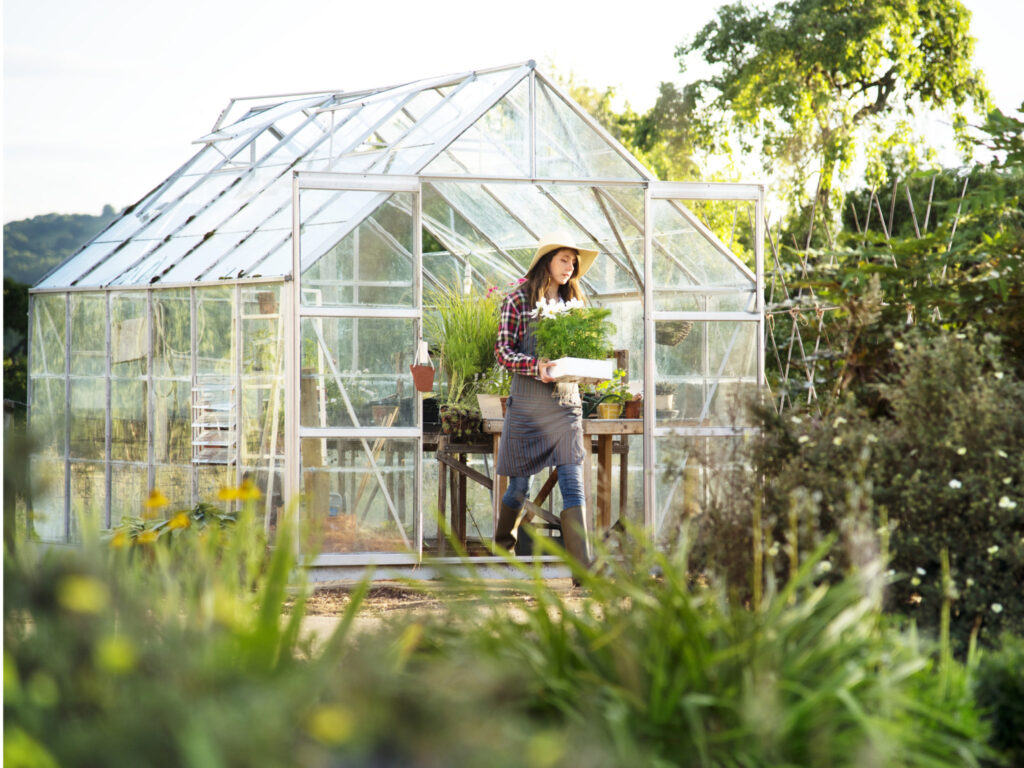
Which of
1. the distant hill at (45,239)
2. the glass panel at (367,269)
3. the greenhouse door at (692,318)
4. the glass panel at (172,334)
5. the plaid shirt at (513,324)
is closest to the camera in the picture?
the plaid shirt at (513,324)

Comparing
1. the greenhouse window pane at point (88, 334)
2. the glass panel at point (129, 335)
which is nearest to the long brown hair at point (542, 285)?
the glass panel at point (129, 335)

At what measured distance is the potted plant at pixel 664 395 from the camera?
6770 millimetres

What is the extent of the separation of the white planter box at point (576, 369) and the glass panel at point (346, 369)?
129cm

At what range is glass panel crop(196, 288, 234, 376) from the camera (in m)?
7.31

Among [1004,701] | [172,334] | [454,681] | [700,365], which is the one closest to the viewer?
[454,681]

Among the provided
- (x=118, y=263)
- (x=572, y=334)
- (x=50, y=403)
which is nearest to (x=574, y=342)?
(x=572, y=334)

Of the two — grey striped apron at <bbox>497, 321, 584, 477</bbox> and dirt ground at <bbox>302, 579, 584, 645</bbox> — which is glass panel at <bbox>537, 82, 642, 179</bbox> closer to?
grey striped apron at <bbox>497, 321, 584, 477</bbox>

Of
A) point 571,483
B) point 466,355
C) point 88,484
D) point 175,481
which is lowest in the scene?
point 88,484

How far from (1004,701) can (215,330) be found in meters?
5.98

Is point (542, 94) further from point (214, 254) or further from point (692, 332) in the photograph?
point (214, 254)

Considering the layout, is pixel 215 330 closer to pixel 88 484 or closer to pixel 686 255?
pixel 88 484

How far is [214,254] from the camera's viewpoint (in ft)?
25.5

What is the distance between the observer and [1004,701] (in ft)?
8.41

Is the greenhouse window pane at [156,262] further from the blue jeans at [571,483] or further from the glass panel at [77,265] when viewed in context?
the blue jeans at [571,483]
